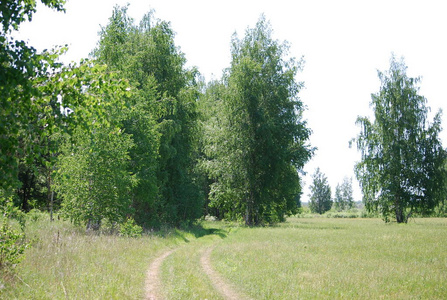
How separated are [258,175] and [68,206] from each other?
850 inches

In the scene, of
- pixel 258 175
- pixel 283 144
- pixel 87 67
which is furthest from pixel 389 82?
pixel 87 67

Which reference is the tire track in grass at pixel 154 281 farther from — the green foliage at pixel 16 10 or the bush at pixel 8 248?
the green foliage at pixel 16 10

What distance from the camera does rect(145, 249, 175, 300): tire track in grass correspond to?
923 cm

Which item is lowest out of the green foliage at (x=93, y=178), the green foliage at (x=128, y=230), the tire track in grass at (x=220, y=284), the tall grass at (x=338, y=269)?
the tire track in grass at (x=220, y=284)

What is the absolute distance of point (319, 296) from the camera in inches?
359

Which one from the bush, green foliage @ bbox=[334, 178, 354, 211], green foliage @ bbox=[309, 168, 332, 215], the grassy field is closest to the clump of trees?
the grassy field

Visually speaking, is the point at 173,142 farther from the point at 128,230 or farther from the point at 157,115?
the point at 128,230

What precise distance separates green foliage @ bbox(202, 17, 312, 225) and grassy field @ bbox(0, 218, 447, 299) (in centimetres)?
1747

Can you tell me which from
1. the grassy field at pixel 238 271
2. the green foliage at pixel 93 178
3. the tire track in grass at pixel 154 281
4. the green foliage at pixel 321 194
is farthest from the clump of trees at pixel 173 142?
the green foliage at pixel 321 194

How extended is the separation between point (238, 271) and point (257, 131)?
23137 mm

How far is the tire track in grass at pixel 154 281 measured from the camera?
923 centimetres

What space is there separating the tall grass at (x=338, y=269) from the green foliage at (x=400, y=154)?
21195 millimetres

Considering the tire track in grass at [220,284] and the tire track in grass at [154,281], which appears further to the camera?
the tire track in grass at [220,284]

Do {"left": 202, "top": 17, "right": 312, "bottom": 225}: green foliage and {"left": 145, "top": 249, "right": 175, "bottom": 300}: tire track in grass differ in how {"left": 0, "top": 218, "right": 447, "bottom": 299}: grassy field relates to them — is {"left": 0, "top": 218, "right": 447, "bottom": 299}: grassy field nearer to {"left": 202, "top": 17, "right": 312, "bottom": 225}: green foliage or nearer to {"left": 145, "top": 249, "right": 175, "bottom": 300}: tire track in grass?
{"left": 145, "top": 249, "right": 175, "bottom": 300}: tire track in grass
